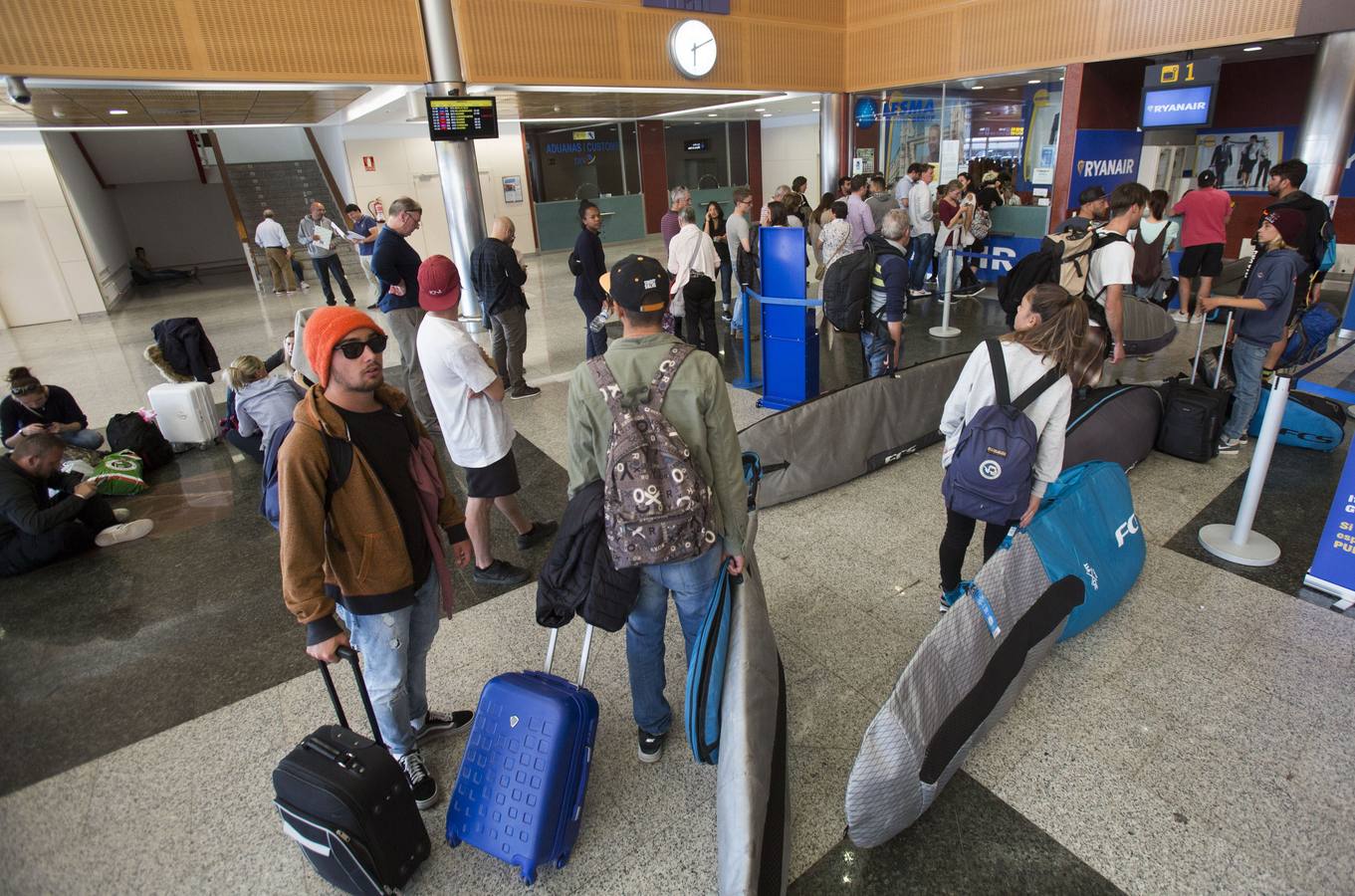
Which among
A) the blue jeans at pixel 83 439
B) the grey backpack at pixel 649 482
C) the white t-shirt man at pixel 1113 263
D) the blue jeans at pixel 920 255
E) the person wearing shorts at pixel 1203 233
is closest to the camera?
the grey backpack at pixel 649 482

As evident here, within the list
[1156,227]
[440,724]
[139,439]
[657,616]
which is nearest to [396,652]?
[440,724]

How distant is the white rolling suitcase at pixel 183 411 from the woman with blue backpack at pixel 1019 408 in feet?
19.7

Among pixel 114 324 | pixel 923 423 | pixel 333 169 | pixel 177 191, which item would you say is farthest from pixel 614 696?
pixel 177 191

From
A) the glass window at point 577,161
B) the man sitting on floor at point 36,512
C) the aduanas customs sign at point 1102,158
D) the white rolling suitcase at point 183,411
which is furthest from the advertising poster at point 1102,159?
the glass window at point 577,161

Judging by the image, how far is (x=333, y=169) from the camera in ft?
57.3

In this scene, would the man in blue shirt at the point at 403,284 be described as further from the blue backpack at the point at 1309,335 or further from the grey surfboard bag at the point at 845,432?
the blue backpack at the point at 1309,335

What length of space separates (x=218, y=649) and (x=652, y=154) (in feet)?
61.7

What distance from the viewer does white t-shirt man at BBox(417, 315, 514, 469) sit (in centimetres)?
322

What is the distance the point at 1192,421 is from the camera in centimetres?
464

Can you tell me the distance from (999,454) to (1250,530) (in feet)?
7.18

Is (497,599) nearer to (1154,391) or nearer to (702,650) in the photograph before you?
(702,650)

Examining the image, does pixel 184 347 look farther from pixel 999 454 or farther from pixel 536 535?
pixel 999 454

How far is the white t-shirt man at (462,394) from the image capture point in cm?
322

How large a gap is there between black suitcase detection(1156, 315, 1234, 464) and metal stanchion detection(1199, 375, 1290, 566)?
3.38ft
